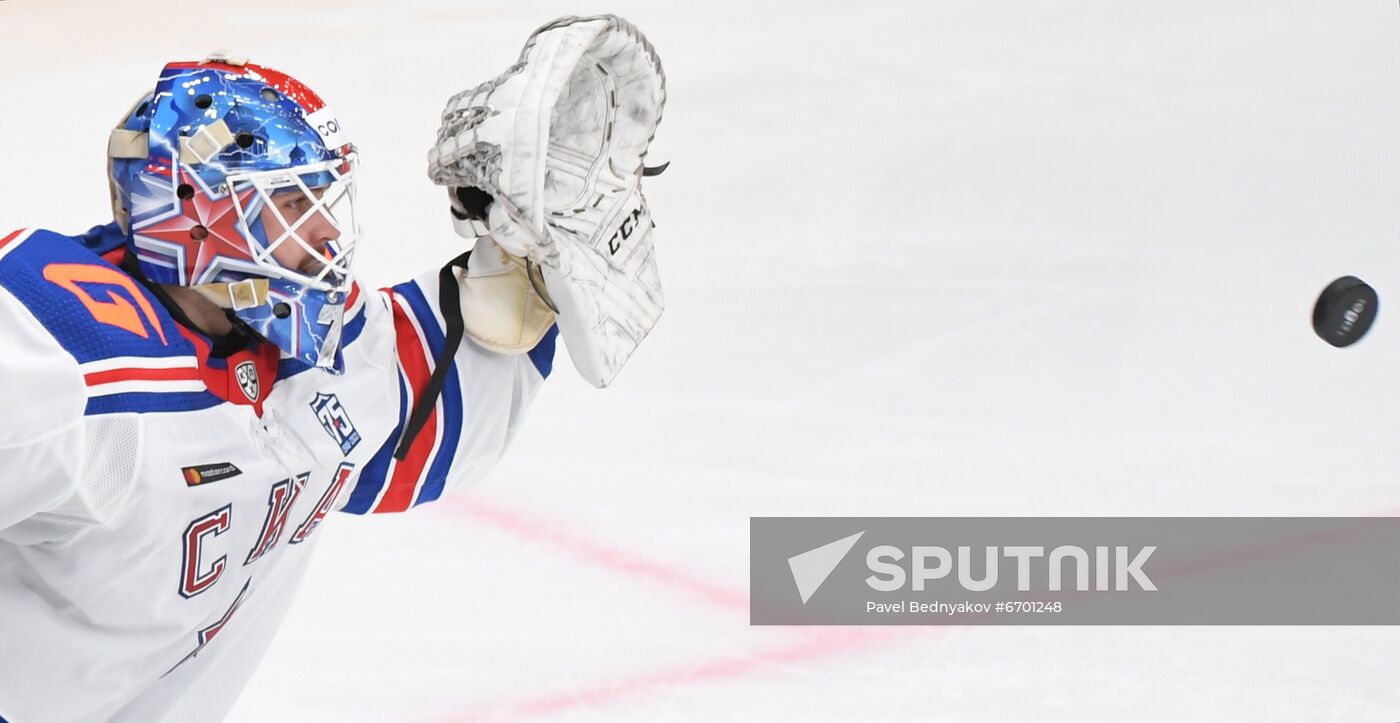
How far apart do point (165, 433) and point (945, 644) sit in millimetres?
1782

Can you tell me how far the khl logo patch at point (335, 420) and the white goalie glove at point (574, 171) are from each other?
0.26 m

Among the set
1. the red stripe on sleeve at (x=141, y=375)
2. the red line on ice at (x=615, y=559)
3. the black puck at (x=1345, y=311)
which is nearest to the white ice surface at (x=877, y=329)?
the red line on ice at (x=615, y=559)

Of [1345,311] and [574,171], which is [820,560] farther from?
[574,171]

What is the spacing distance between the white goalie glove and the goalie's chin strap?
3 cm

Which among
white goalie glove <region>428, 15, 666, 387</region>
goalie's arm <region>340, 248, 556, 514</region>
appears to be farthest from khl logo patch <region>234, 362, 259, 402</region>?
white goalie glove <region>428, 15, 666, 387</region>

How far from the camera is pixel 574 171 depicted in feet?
6.64

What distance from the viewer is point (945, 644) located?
2.96 metres

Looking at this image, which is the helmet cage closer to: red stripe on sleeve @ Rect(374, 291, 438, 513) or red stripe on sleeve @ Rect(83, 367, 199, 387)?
red stripe on sleeve @ Rect(83, 367, 199, 387)

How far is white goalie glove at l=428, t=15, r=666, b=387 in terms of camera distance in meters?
1.84

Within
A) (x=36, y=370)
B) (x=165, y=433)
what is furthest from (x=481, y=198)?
(x=36, y=370)

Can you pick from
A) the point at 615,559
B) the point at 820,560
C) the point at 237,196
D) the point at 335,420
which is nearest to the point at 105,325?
the point at 237,196

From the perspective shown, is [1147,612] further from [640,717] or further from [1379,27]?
[1379,27]

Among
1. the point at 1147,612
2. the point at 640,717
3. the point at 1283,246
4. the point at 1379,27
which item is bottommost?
the point at 640,717

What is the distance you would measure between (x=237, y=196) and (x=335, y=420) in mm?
313
